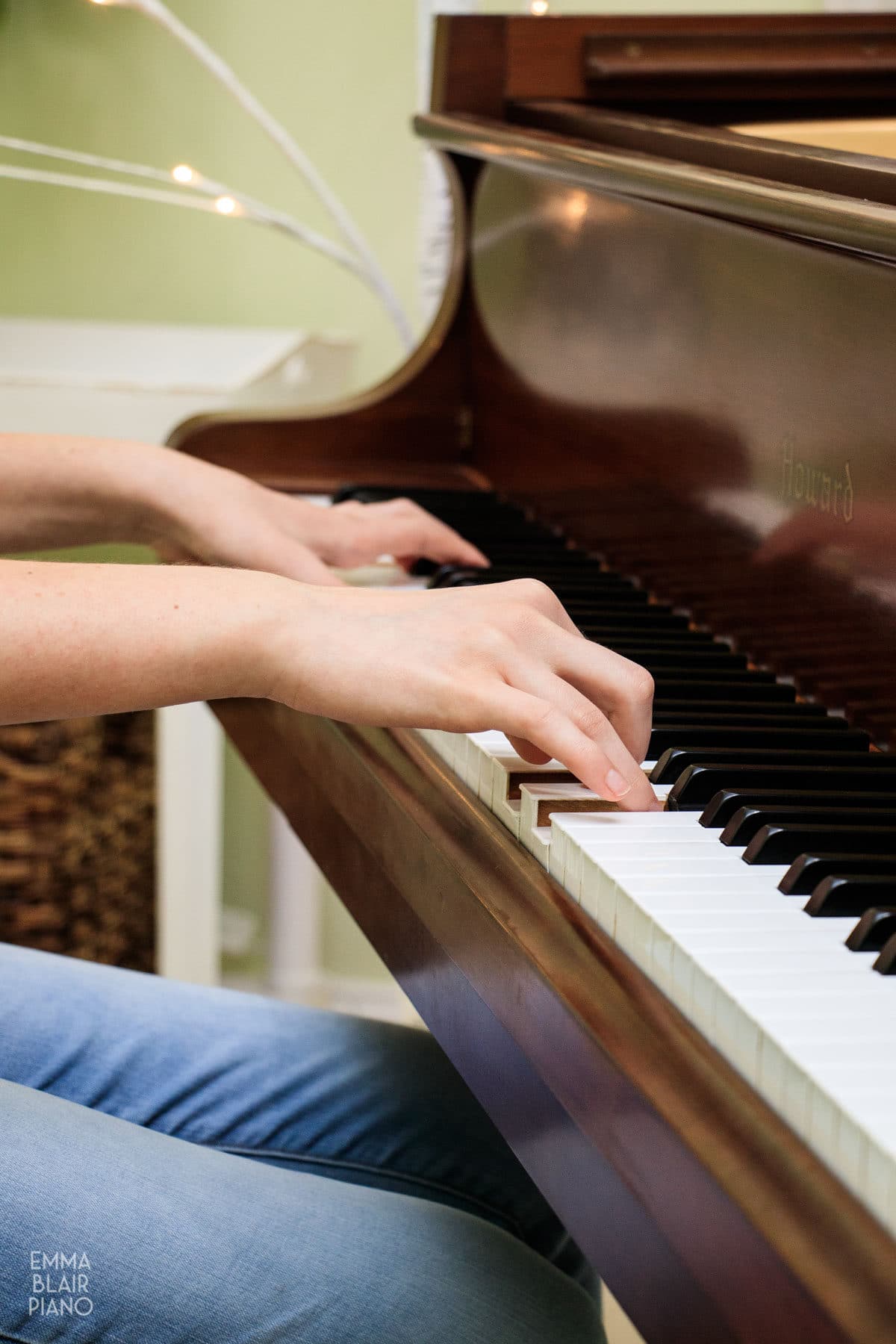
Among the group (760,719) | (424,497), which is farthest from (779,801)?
(424,497)

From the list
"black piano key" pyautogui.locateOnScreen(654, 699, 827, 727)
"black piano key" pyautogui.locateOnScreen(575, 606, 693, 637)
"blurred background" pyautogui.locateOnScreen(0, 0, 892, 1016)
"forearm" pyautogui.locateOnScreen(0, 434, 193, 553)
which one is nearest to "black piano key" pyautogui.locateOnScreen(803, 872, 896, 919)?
"black piano key" pyautogui.locateOnScreen(654, 699, 827, 727)

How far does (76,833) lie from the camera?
182 centimetres

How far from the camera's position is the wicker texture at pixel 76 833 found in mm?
1760

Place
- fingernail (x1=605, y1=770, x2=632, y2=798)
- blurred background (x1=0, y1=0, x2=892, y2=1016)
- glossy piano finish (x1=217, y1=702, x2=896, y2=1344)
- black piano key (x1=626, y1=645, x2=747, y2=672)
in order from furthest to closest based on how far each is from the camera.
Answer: blurred background (x1=0, y1=0, x2=892, y2=1016), black piano key (x1=626, y1=645, x2=747, y2=672), fingernail (x1=605, y1=770, x2=632, y2=798), glossy piano finish (x1=217, y1=702, x2=896, y2=1344)

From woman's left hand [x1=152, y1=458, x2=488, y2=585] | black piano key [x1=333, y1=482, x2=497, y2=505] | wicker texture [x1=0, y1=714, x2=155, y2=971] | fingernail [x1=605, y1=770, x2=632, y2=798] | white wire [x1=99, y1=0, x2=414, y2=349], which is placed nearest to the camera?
fingernail [x1=605, y1=770, x2=632, y2=798]

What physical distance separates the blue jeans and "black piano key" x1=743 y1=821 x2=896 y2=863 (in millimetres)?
257

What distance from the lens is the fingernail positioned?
593 millimetres

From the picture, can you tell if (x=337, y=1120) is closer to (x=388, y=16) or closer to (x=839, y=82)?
(x=839, y=82)

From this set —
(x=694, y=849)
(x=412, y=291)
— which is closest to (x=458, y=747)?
(x=694, y=849)

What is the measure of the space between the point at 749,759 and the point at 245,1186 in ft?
1.03

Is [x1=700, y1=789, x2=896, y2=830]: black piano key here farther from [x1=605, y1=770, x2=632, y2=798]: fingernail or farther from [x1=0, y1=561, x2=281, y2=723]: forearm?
[x1=0, y1=561, x2=281, y2=723]: forearm

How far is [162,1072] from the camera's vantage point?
0.87 metres

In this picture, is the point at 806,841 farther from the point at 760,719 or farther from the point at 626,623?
the point at 626,623

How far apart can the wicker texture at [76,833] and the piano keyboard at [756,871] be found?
107 centimetres
